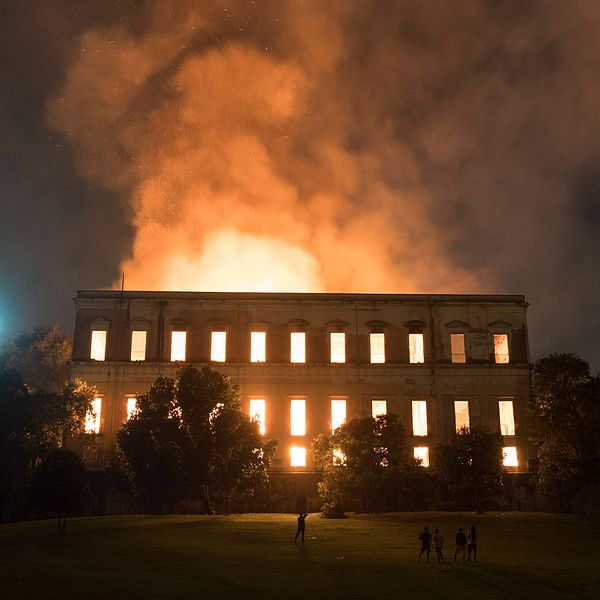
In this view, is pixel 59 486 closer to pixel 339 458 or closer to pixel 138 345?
pixel 339 458

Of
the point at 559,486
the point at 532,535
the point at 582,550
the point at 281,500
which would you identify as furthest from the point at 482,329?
the point at 582,550

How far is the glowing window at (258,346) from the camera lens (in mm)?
60281

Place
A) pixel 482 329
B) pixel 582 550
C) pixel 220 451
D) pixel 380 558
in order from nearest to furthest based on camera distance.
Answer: pixel 380 558 < pixel 582 550 < pixel 220 451 < pixel 482 329

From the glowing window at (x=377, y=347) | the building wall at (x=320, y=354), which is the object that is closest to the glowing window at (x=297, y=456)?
the building wall at (x=320, y=354)

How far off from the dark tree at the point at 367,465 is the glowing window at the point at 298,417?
9433 millimetres

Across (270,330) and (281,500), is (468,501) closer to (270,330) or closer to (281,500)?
(281,500)

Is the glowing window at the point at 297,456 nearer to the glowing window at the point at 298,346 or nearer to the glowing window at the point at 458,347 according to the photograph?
the glowing window at the point at 298,346

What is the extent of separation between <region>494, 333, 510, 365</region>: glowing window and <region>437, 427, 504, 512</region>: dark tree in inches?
458

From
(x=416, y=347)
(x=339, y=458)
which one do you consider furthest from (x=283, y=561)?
(x=416, y=347)

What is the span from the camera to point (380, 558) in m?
28.9

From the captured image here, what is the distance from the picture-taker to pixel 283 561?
91.7 ft

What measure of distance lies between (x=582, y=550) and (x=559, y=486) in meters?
18.1

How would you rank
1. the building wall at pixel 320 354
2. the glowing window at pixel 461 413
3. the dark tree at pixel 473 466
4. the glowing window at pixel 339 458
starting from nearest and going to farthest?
the glowing window at pixel 339 458 < the dark tree at pixel 473 466 < the building wall at pixel 320 354 < the glowing window at pixel 461 413

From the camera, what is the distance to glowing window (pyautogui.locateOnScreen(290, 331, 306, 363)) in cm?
6047
